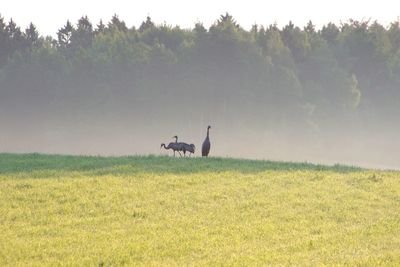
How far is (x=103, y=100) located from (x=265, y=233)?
3393 inches

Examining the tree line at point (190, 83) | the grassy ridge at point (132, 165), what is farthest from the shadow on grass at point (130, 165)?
the tree line at point (190, 83)

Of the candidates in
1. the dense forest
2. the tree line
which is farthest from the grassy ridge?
the tree line

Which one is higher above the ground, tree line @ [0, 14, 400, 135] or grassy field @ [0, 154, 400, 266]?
tree line @ [0, 14, 400, 135]

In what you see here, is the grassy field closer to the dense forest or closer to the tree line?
the dense forest

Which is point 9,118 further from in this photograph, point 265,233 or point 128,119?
point 265,233

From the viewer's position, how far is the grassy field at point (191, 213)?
52.4 ft

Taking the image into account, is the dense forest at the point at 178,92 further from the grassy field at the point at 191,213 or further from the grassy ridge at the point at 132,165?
the grassy field at the point at 191,213

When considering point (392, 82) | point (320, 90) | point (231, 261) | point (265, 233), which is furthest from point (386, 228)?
point (392, 82)

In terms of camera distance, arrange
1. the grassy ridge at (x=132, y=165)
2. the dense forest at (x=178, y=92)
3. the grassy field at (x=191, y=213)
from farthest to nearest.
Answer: the dense forest at (x=178, y=92)
the grassy ridge at (x=132, y=165)
the grassy field at (x=191, y=213)

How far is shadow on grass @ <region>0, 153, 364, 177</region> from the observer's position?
1144 inches

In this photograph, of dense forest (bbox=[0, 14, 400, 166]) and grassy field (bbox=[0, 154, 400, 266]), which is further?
dense forest (bbox=[0, 14, 400, 166])

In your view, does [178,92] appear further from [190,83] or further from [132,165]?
[132,165]

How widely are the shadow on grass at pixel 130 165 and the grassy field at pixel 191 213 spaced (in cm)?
6

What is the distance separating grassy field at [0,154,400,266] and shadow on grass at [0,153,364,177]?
0.19 ft
